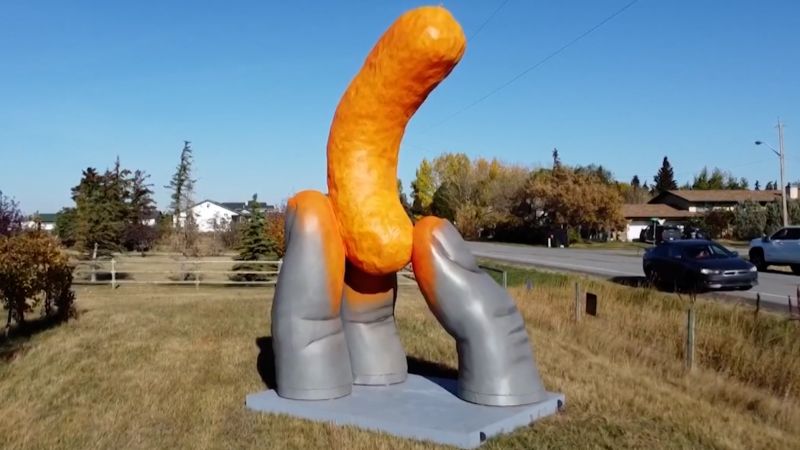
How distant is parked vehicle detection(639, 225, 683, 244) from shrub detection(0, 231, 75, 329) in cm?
4212

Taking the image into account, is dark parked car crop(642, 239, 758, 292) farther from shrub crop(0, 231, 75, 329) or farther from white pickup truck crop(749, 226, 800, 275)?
shrub crop(0, 231, 75, 329)

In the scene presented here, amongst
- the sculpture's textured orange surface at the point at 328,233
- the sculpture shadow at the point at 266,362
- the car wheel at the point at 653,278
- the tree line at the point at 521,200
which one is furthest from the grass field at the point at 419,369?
the tree line at the point at 521,200

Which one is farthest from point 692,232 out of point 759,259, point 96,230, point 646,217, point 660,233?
point 96,230

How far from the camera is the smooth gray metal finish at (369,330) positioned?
302 inches

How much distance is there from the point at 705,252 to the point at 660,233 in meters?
36.9

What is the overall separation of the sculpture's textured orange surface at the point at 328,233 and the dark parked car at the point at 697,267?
42.4ft

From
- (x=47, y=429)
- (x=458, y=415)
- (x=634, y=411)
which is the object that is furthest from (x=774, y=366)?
(x=47, y=429)

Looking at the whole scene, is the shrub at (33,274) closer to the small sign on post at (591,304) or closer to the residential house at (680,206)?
the small sign on post at (591,304)

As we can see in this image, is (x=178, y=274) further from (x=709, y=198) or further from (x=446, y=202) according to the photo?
(x=709, y=198)

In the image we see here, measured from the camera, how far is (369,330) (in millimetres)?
7766

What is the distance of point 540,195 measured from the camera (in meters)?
52.6

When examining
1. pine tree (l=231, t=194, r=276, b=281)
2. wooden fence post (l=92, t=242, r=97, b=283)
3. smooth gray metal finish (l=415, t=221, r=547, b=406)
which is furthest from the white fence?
smooth gray metal finish (l=415, t=221, r=547, b=406)

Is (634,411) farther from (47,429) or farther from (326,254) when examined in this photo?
(47,429)

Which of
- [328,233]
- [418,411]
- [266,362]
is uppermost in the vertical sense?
[328,233]
